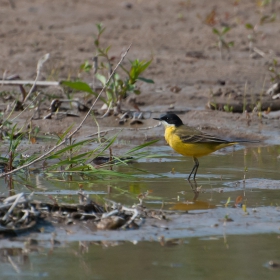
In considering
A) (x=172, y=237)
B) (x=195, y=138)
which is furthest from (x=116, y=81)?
(x=172, y=237)

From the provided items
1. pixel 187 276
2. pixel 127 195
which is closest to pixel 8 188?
pixel 127 195

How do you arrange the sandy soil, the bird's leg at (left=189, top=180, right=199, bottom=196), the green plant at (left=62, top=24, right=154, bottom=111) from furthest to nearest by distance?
the sandy soil, the green plant at (left=62, top=24, right=154, bottom=111), the bird's leg at (left=189, top=180, right=199, bottom=196)

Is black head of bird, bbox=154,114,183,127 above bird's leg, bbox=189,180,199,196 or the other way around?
above

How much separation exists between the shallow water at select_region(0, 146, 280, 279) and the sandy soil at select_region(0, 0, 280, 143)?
2.57m

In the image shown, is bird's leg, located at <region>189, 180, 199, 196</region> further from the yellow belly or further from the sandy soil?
the sandy soil

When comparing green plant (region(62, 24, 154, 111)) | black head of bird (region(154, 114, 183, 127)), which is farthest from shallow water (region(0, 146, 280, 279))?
green plant (region(62, 24, 154, 111))

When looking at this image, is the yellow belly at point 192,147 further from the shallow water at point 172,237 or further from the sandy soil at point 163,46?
the sandy soil at point 163,46

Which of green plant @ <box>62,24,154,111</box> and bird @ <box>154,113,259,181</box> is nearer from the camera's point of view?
bird @ <box>154,113,259,181</box>

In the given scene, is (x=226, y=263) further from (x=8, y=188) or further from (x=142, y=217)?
(x=8, y=188)

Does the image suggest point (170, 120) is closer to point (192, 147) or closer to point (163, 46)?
point (192, 147)

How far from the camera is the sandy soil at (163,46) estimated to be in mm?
10664

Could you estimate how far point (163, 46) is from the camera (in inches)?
569

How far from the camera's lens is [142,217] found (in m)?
5.75

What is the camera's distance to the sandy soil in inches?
420
